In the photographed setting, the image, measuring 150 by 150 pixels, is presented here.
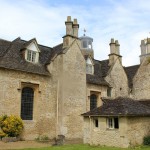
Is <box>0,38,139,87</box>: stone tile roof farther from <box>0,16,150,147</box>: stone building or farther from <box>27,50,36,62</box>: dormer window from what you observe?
<box>27,50,36,62</box>: dormer window

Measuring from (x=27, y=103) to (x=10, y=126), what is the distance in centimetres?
371

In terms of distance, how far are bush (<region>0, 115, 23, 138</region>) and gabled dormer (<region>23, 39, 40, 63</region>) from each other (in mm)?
6596

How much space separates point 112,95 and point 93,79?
3.98m

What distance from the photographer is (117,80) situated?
3294 centimetres

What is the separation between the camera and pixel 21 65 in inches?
928

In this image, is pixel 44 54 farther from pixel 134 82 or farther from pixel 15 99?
pixel 134 82

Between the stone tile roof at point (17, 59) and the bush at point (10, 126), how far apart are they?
458cm

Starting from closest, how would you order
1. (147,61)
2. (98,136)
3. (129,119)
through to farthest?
1. (129,119)
2. (98,136)
3. (147,61)

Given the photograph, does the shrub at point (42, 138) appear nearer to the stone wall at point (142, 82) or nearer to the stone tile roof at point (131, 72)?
the stone wall at point (142, 82)

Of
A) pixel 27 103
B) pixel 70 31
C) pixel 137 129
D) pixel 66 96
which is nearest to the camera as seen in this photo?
pixel 137 129

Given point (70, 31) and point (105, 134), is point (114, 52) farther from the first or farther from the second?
point (105, 134)

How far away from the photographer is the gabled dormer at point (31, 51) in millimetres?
24844

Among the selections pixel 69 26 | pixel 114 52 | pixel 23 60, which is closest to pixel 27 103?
pixel 23 60

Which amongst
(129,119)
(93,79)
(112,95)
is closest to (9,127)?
(129,119)
